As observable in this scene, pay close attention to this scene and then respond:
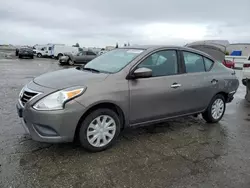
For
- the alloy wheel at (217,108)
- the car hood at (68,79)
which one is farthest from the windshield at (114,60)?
the alloy wheel at (217,108)

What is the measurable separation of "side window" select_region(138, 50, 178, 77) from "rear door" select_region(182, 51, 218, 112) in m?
0.25

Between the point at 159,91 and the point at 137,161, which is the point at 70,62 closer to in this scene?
the point at 159,91

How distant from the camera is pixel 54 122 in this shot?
3.08 m

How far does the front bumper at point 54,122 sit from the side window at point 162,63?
135 cm

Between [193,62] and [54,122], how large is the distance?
9.71 ft

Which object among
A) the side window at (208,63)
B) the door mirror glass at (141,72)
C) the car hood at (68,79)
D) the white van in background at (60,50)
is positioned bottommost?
the car hood at (68,79)

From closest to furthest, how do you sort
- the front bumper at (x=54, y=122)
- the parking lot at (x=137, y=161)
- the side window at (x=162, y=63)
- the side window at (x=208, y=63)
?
the parking lot at (x=137, y=161) < the front bumper at (x=54, y=122) < the side window at (x=162, y=63) < the side window at (x=208, y=63)

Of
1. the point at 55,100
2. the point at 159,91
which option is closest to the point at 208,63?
the point at 159,91

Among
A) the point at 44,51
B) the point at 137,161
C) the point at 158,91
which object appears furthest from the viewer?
the point at 44,51

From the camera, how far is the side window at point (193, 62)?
4508 millimetres

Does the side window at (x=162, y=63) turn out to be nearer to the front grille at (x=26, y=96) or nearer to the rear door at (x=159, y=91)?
the rear door at (x=159, y=91)

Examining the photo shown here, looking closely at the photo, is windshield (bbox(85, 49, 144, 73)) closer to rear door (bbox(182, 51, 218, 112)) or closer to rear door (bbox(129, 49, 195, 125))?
rear door (bbox(129, 49, 195, 125))

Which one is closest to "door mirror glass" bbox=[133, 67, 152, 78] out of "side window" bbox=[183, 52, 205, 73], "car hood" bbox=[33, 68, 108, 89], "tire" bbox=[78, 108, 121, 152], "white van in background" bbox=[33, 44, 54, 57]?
"car hood" bbox=[33, 68, 108, 89]

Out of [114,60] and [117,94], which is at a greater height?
[114,60]
